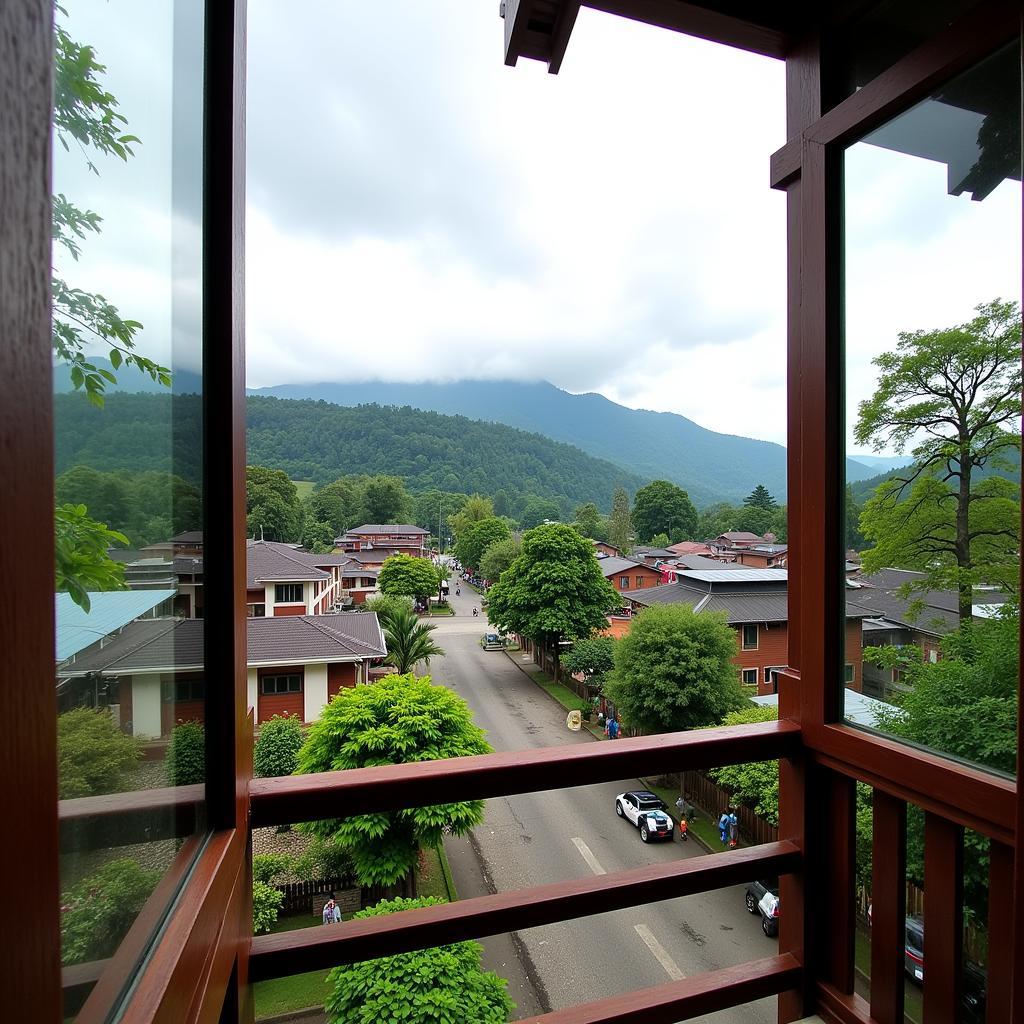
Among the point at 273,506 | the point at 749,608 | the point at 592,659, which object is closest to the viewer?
the point at 749,608

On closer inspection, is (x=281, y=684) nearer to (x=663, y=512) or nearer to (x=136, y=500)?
(x=136, y=500)

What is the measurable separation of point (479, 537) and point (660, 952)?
49.1 feet

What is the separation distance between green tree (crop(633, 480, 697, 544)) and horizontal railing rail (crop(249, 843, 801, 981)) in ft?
57.9

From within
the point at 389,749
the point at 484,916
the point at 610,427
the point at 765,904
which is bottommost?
the point at 765,904

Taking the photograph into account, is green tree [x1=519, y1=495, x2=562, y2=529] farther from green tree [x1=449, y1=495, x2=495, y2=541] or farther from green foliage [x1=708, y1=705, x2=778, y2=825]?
green foliage [x1=708, y1=705, x2=778, y2=825]

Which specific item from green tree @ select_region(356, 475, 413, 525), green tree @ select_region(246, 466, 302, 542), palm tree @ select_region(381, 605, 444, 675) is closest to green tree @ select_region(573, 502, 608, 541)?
green tree @ select_region(356, 475, 413, 525)

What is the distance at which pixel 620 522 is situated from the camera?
834 inches

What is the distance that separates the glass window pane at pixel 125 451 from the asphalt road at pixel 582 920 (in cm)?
521

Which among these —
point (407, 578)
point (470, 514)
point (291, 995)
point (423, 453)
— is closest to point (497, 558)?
point (407, 578)

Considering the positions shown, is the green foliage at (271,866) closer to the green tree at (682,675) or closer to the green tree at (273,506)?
the green tree at (682,675)

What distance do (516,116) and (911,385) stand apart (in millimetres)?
7112

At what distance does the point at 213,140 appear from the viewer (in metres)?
0.73

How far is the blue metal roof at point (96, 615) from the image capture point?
298 mm

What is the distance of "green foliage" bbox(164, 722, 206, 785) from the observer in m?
0.57
